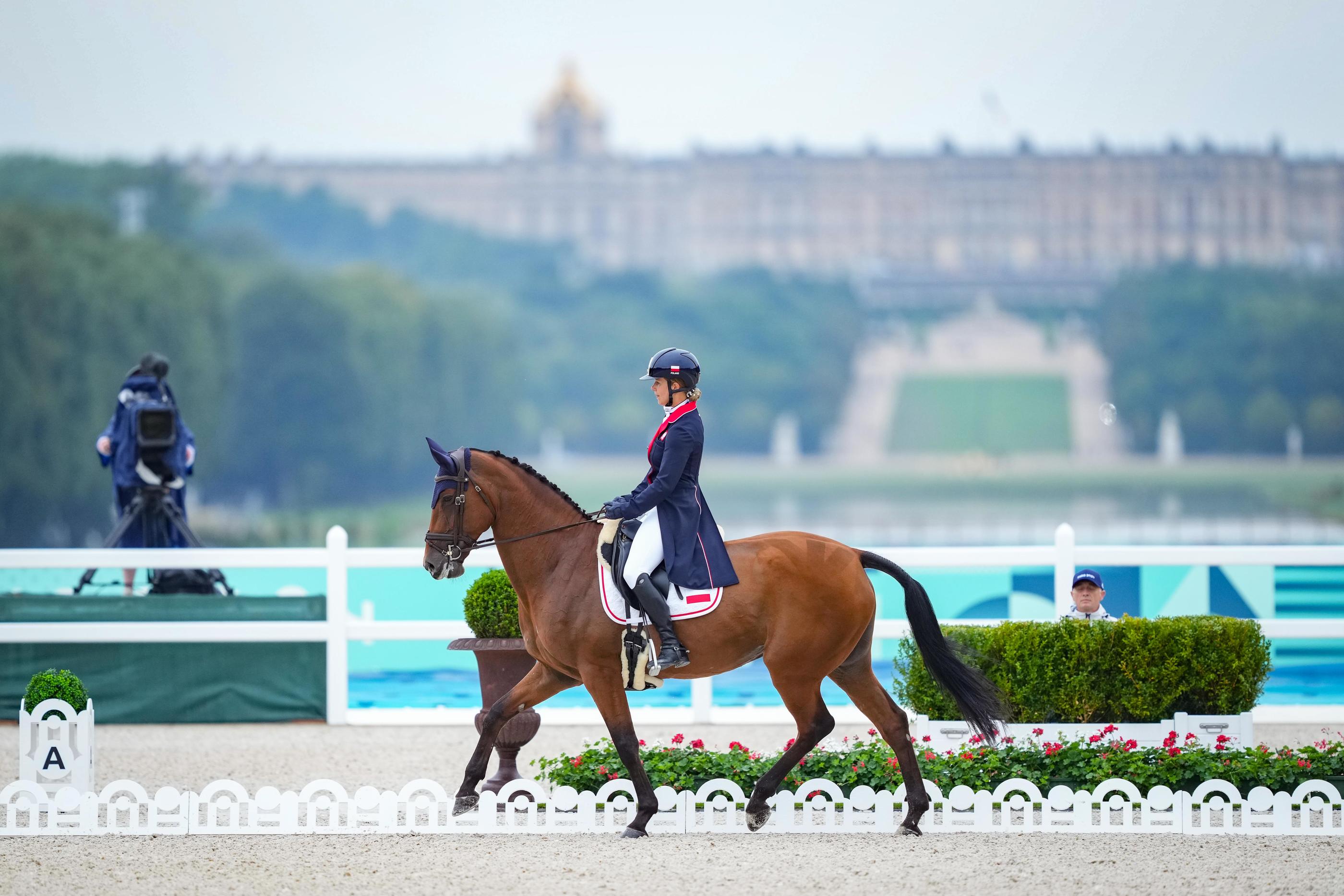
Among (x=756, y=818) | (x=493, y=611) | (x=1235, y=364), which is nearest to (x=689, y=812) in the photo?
(x=756, y=818)

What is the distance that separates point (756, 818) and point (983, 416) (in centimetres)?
7423

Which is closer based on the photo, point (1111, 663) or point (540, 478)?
point (540, 478)

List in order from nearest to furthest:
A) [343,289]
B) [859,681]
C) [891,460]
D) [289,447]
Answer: [859,681], [289,447], [343,289], [891,460]

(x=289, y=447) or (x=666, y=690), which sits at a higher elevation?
(x=289, y=447)

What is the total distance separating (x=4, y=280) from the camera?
125 ft

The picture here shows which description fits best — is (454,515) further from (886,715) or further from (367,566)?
(367,566)

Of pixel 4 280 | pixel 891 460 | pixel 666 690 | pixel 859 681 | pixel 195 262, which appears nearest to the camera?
pixel 859 681

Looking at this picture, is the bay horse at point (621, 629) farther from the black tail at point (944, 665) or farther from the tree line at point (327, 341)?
the tree line at point (327, 341)

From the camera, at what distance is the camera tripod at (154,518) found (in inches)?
448

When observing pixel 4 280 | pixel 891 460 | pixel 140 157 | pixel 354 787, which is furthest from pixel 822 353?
pixel 354 787

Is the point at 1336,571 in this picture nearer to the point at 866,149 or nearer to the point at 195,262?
the point at 195,262

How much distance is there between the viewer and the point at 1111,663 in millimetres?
7754

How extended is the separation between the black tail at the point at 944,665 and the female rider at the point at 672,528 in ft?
2.19

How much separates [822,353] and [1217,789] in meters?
75.9
